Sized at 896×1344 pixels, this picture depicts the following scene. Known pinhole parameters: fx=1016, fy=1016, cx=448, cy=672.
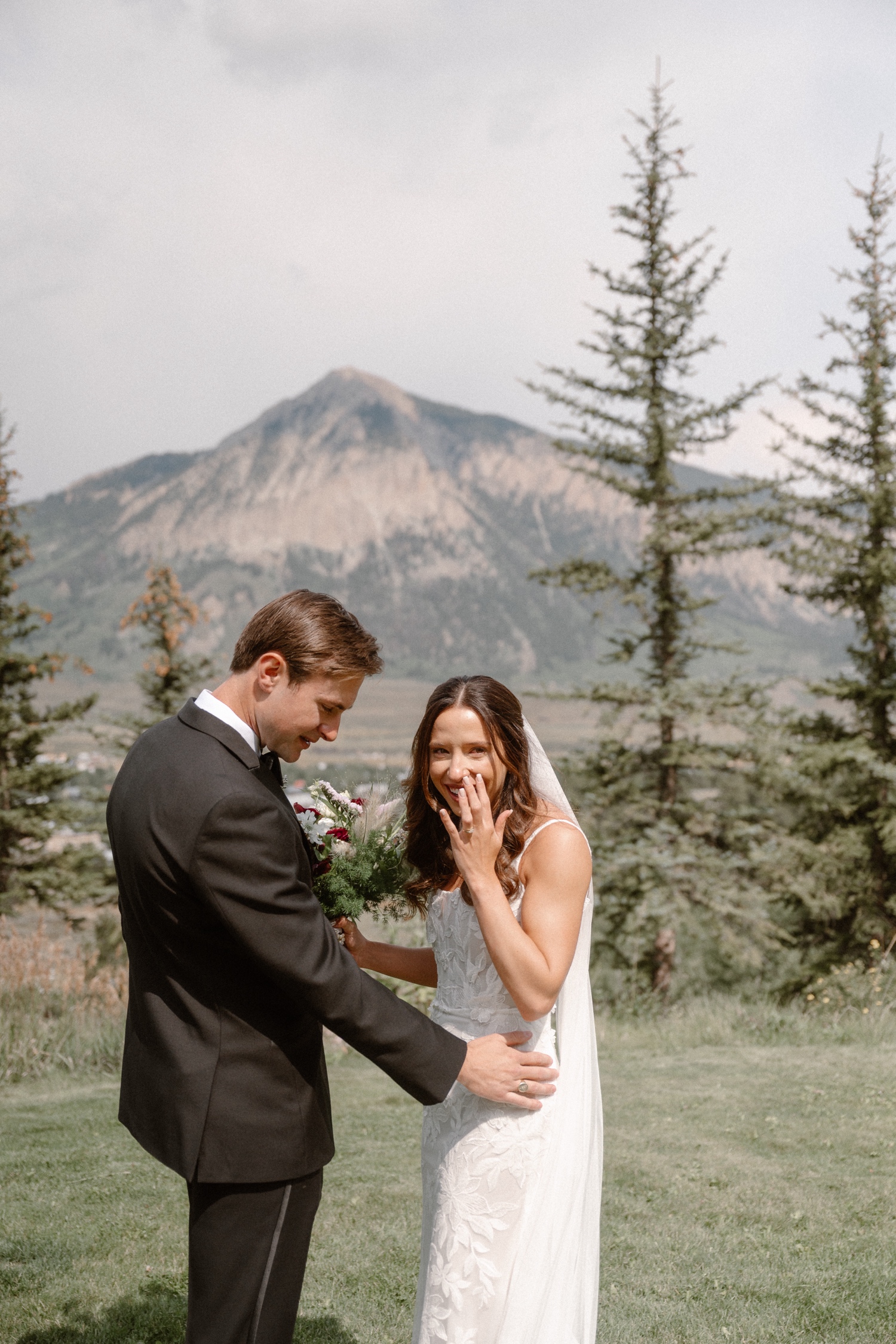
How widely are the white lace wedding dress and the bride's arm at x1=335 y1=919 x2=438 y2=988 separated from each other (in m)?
0.32

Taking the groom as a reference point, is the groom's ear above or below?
above

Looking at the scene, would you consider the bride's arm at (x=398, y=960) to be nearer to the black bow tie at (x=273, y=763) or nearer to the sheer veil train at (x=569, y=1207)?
the sheer veil train at (x=569, y=1207)

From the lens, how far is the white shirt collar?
95.0 inches

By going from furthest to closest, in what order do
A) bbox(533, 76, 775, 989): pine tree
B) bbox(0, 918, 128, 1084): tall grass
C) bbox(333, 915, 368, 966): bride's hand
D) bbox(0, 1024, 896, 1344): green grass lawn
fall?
bbox(533, 76, 775, 989): pine tree → bbox(0, 918, 128, 1084): tall grass → bbox(0, 1024, 896, 1344): green grass lawn → bbox(333, 915, 368, 966): bride's hand

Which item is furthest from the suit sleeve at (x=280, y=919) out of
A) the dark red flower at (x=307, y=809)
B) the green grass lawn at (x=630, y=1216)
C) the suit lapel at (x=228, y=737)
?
the green grass lawn at (x=630, y=1216)

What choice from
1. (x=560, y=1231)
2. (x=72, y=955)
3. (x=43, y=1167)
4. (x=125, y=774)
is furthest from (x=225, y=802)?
(x=72, y=955)

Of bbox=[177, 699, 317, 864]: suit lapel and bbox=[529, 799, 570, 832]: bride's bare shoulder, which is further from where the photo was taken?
bbox=[529, 799, 570, 832]: bride's bare shoulder

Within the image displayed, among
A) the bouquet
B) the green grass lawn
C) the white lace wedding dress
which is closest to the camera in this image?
the white lace wedding dress

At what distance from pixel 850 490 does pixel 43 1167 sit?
16.3m

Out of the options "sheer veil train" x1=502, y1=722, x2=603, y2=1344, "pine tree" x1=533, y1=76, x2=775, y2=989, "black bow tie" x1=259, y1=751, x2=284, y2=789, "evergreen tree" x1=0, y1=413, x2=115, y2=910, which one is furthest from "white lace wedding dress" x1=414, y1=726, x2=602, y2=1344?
"evergreen tree" x1=0, y1=413, x2=115, y2=910

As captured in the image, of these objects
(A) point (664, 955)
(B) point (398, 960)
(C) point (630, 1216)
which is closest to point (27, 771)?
(A) point (664, 955)

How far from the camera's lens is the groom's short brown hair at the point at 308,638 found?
95.2 inches

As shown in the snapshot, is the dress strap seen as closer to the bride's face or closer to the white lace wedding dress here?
the white lace wedding dress

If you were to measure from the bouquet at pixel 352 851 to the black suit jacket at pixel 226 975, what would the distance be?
35 cm
